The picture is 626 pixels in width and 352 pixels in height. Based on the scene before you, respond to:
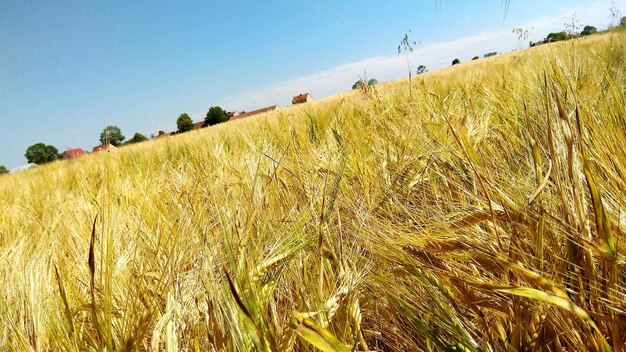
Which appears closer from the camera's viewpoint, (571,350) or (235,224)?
(571,350)

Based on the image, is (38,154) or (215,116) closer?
(215,116)

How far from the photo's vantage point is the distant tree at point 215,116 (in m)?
39.6

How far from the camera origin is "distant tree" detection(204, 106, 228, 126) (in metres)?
39.6

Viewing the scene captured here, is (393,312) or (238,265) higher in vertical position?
(238,265)

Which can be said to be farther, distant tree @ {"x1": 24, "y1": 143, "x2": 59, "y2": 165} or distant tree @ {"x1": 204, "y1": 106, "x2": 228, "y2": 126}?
distant tree @ {"x1": 24, "y1": 143, "x2": 59, "y2": 165}

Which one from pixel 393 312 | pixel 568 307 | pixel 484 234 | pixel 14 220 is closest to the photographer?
pixel 568 307

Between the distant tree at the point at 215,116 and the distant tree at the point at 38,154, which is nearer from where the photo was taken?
the distant tree at the point at 215,116

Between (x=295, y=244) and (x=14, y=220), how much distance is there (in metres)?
1.80

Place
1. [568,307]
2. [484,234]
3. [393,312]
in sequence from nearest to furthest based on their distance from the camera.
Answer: [568,307] → [484,234] → [393,312]

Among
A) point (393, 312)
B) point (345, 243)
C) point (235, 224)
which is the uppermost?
point (235, 224)

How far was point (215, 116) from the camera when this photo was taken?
131 ft

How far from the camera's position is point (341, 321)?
20.5 inches

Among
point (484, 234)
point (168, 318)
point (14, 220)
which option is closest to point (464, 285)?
point (484, 234)

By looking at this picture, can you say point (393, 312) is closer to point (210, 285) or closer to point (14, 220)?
point (210, 285)
